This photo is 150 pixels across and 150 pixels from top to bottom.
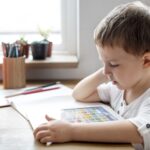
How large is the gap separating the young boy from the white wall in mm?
324

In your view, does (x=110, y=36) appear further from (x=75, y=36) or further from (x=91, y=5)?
(x=75, y=36)

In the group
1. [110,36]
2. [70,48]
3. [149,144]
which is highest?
[110,36]

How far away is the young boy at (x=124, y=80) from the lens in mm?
840

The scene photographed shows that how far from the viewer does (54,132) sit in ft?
2.76

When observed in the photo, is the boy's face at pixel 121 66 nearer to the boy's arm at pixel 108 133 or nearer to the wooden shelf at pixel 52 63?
the boy's arm at pixel 108 133

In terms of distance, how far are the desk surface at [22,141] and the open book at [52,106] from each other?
0.03m

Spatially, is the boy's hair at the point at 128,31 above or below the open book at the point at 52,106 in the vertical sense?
above

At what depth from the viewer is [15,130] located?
93 centimetres

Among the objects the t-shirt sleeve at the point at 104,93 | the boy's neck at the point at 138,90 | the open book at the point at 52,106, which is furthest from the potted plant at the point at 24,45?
the boy's neck at the point at 138,90

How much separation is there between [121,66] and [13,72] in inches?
19.0

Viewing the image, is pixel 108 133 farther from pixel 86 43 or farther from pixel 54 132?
pixel 86 43

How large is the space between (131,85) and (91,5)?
0.47 metres

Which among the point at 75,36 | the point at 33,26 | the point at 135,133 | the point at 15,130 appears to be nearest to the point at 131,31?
the point at 135,133

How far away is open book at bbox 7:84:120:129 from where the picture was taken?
99 cm
